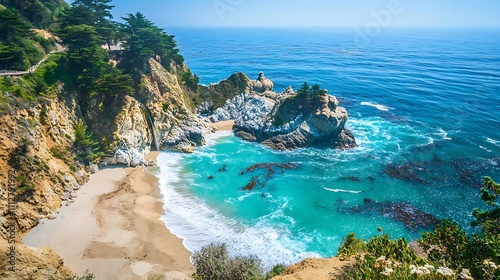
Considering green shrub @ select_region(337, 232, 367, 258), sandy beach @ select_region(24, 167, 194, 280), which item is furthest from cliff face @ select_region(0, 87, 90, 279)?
green shrub @ select_region(337, 232, 367, 258)

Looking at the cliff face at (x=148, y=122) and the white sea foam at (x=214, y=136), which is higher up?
the cliff face at (x=148, y=122)

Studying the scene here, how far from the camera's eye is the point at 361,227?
32531mm

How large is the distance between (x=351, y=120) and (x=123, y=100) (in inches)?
1898

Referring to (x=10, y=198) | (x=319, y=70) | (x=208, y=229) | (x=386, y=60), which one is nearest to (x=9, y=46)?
(x=10, y=198)

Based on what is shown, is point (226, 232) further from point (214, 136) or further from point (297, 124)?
point (297, 124)

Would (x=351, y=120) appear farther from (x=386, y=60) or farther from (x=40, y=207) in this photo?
(x=386, y=60)

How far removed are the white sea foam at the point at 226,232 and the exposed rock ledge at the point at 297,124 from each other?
21.4m

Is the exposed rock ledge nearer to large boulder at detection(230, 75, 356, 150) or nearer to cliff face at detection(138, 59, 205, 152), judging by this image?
large boulder at detection(230, 75, 356, 150)

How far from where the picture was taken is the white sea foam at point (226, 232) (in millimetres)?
28453

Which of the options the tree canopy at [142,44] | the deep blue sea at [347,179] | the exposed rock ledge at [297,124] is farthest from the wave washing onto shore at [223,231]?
the tree canopy at [142,44]

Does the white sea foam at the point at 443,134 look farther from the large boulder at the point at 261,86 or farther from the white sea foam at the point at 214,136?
the white sea foam at the point at 214,136

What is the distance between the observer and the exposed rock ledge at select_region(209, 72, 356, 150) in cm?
5191

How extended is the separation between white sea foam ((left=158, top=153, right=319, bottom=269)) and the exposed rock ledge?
21.4 meters

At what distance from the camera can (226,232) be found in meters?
31.0
